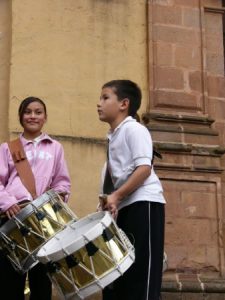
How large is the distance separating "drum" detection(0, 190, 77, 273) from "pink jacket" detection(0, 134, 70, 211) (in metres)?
0.24

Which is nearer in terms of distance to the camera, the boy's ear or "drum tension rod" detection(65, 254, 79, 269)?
"drum tension rod" detection(65, 254, 79, 269)

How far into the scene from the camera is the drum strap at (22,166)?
14.4 ft

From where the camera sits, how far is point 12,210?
4.21 metres

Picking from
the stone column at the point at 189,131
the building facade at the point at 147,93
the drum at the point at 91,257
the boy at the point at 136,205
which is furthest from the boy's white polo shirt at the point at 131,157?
the stone column at the point at 189,131

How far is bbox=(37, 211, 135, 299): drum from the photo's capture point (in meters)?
3.66

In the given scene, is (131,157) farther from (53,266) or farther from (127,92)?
(53,266)

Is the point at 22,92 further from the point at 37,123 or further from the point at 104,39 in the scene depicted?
the point at 37,123

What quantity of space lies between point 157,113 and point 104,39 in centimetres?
91

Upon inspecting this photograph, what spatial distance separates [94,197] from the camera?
6465mm

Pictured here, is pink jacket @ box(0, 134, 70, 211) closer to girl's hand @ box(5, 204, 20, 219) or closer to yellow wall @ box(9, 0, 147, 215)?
girl's hand @ box(5, 204, 20, 219)

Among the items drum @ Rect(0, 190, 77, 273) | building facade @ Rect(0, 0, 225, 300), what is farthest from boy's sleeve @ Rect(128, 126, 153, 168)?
building facade @ Rect(0, 0, 225, 300)

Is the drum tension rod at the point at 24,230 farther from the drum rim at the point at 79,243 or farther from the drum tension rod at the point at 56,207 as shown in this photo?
the drum rim at the point at 79,243

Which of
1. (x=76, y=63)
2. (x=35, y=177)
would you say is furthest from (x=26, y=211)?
(x=76, y=63)

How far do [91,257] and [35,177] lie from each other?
968 mm
